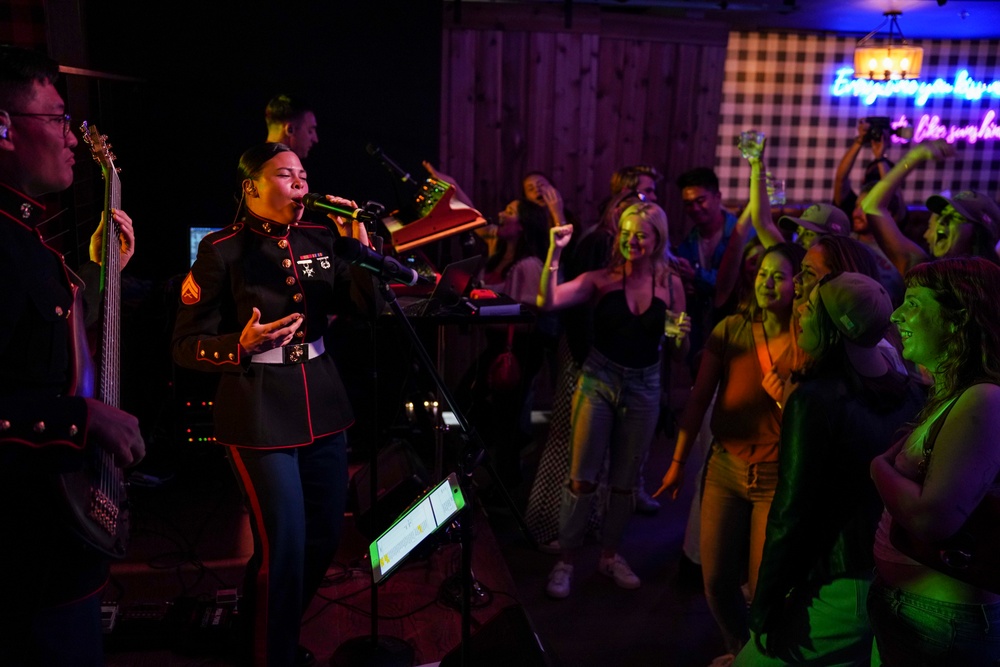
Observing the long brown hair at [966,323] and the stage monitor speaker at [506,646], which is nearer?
the long brown hair at [966,323]

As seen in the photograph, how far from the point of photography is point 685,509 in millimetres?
4668

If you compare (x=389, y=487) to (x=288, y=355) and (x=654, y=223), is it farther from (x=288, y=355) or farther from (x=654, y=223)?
(x=654, y=223)

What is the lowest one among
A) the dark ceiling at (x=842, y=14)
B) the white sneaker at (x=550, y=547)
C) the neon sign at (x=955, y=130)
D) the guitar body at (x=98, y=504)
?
the white sneaker at (x=550, y=547)

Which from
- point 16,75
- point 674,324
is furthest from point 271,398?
point 674,324

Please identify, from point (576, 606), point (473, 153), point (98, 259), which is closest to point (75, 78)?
point (98, 259)

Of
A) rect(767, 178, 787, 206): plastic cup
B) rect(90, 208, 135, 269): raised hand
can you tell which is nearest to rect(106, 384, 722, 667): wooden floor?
rect(90, 208, 135, 269): raised hand

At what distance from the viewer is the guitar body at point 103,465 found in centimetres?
173

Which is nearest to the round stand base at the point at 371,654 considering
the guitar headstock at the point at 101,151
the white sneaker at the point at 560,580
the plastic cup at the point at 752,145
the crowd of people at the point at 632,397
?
the crowd of people at the point at 632,397

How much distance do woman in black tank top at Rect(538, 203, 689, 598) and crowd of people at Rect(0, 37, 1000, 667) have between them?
1 cm

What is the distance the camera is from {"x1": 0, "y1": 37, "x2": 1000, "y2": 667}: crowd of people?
170cm

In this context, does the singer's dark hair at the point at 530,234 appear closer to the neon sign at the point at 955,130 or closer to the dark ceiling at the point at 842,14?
the dark ceiling at the point at 842,14

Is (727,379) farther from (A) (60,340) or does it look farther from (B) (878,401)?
(A) (60,340)

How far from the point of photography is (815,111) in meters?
8.52

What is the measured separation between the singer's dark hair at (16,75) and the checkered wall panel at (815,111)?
7.30 meters
